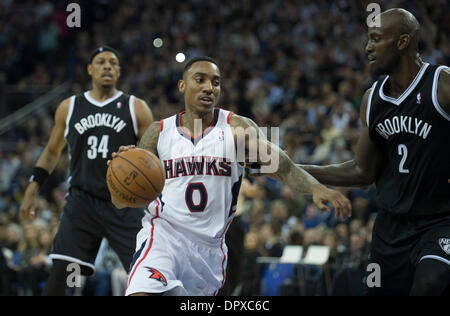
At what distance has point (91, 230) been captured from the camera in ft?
20.1

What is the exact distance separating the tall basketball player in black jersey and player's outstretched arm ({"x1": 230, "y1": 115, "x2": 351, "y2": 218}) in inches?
28.0

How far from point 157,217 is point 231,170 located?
24.8 inches

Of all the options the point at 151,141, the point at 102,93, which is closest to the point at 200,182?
the point at 151,141

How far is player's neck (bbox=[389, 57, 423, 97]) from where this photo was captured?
15.2 ft

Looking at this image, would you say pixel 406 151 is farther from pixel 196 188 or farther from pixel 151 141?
pixel 151 141

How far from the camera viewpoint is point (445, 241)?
13.8 feet

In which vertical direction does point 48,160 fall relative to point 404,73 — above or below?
below

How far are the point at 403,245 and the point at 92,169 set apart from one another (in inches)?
122

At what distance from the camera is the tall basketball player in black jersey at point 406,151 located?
4.40m

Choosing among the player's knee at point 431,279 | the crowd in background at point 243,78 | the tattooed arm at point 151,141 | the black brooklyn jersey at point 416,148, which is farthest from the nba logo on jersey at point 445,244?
the crowd in background at point 243,78

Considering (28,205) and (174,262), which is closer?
(174,262)

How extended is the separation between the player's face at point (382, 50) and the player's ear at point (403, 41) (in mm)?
32

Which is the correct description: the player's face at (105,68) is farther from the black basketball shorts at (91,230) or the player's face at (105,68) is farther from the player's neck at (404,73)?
the player's neck at (404,73)
